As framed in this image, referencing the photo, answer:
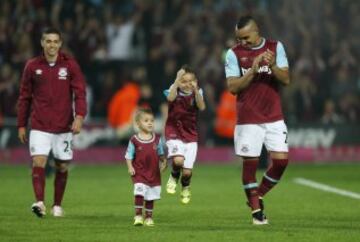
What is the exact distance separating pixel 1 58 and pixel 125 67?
122 inches

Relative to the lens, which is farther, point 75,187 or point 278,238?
point 75,187

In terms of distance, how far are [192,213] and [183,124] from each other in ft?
5.08

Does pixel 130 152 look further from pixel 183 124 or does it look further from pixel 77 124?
pixel 183 124

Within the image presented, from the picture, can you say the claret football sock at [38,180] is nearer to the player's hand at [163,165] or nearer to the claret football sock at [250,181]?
the player's hand at [163,165]

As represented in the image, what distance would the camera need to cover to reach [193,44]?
92.4ft

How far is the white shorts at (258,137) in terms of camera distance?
13133mm

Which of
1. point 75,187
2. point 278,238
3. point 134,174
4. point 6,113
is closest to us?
point 278,238

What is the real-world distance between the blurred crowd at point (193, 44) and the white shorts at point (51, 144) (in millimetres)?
12997

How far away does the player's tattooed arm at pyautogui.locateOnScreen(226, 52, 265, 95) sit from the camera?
12625 mm

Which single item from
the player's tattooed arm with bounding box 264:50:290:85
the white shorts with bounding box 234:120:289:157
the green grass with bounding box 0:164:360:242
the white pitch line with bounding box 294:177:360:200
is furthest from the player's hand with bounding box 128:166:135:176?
the white pitch line with bounding box 294:177:360:200

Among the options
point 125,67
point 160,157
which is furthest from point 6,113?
point 160,157

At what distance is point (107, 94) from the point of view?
90.9 ft

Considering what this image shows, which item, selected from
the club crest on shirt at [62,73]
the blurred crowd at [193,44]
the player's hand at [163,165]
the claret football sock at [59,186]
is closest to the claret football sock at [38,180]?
the claret football sock at [59,186]

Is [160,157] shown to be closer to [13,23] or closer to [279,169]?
[279,169]
